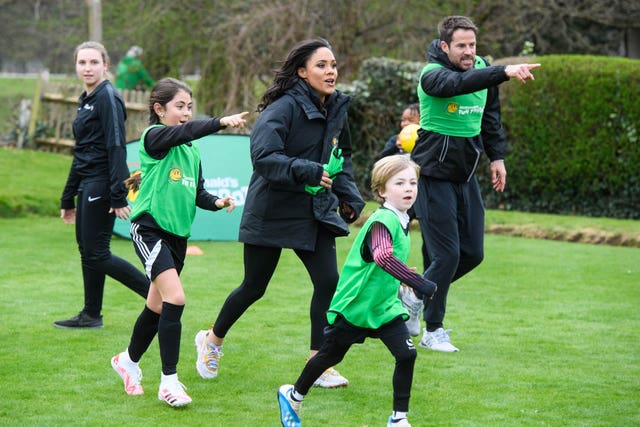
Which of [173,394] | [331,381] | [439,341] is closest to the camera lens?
[173,394]

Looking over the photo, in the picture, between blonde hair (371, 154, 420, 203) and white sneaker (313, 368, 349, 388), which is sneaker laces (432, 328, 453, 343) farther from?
blonde hair (371, 154, 420, 203)

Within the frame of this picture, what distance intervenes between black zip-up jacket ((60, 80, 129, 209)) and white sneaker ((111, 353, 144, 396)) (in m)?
1.51

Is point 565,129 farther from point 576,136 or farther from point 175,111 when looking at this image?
point 175,111

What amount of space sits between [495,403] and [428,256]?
6.94ft

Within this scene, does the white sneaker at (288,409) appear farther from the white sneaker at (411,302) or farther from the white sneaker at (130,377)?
the white sneaker at (411,302)

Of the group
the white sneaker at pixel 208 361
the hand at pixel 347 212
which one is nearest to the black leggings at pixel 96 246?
the white sneaker at pixel 208 361

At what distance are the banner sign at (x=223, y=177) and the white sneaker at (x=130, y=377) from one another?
641 cm

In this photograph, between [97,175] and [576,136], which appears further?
[576,136]

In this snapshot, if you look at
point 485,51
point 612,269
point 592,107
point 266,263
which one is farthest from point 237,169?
point 485,51

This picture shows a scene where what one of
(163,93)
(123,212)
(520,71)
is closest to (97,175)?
(123,212)

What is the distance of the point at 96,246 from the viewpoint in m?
6.98

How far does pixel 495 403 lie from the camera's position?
17.5ft

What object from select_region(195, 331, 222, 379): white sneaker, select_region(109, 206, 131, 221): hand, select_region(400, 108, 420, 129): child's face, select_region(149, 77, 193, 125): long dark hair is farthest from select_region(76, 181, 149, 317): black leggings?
select_region(400, 108, 420, 129): child's face

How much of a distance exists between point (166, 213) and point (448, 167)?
2029 millimetres
